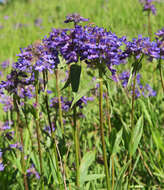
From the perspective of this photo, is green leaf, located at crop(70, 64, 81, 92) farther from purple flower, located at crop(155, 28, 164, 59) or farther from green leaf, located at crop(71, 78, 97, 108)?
purple flower, located at crop(155, 28, 164, 59)

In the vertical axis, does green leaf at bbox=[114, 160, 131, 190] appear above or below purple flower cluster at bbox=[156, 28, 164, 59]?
below

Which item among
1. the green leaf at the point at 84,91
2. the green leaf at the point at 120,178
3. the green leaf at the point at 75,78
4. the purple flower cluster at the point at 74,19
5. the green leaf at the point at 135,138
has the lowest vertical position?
the green leaf at the point at 120,178

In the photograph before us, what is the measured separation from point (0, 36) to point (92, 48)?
285 inches

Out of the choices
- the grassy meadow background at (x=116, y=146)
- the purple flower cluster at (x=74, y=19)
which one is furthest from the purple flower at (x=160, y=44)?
the purple flower cluster at (x=74, y=19)

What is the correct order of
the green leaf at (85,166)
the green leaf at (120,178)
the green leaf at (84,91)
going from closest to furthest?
the green leaf at (84,91), the green leaf at (120,178), the green leaf at (85,166)

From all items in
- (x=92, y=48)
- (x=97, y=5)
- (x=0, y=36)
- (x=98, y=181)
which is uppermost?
(x=97, y=5)

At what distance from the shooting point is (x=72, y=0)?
9281 mm

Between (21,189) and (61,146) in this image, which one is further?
(21,189)

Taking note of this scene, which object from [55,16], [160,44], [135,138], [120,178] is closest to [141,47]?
[160,44]

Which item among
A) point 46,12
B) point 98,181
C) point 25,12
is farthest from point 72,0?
point 98,181

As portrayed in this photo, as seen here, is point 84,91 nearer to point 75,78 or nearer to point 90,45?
point 75,78

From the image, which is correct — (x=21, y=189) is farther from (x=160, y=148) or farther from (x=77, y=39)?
(x=77, y=39)

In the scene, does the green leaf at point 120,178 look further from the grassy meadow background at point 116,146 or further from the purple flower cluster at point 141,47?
the purple flower cluster at point 141,47

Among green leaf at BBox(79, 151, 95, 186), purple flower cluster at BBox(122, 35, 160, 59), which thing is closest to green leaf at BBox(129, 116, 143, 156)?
green leaf at BBox(79, 151, 95, 186)
